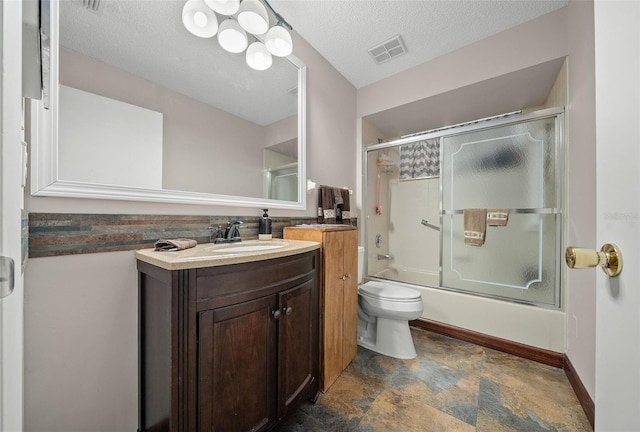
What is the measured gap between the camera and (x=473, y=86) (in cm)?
193

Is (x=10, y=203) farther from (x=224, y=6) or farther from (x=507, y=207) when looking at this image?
(x=507, y=207)

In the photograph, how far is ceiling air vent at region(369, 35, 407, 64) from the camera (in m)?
1.89

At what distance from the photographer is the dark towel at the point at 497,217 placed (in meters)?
2.00

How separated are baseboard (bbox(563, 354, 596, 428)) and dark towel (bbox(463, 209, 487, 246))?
0.92m

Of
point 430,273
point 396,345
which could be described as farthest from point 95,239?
point 430,273

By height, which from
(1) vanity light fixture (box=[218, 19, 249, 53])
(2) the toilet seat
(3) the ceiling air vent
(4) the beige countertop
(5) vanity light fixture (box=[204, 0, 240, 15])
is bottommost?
(2) the toilet seat

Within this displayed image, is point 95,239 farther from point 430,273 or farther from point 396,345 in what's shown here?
point 430,273

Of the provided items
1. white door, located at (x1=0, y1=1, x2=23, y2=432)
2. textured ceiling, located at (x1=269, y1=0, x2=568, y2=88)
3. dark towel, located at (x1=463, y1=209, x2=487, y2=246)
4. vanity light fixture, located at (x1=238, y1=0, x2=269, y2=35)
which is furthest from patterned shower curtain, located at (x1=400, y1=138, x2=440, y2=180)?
white door, located at (x1=0, y1=1, x2=23, y2=432)

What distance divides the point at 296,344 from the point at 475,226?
1.85 m

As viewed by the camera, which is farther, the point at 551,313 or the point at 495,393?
the point at 551,313

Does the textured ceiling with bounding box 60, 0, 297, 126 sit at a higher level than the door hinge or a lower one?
higher

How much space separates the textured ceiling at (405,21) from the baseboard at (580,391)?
2.34 meters

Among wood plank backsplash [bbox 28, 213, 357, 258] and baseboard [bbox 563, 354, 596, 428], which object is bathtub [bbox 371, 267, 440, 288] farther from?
wood plank backsplash [bbox 28, 213, 357, 258]

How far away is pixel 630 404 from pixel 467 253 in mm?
2060
